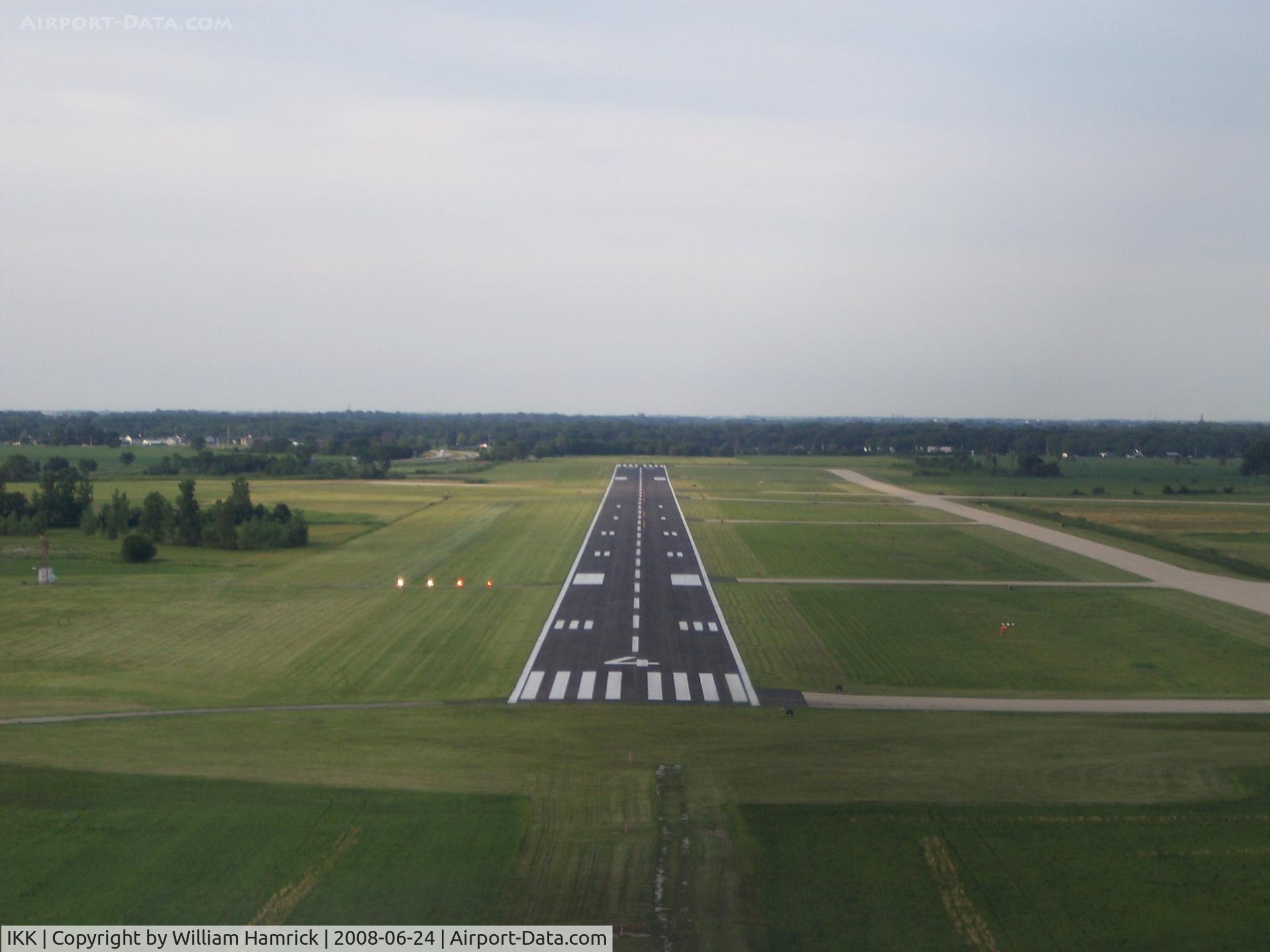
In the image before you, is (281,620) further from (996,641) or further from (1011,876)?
(1011,876)

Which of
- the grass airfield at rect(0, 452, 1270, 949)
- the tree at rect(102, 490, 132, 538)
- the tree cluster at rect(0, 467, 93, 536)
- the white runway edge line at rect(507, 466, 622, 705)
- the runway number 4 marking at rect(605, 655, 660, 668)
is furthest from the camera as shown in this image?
the tree cluster at rect(0, 467, 93, 536)

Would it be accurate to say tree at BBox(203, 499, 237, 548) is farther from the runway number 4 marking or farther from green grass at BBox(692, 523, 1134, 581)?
the runway number 4 marking

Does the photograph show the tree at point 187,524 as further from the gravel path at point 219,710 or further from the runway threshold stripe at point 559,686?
the runway threshold stripe at point 559,686

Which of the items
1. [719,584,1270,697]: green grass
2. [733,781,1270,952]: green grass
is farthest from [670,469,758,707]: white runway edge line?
[733,781,1270,952]: green grass

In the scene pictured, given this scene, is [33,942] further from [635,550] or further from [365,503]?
[365,503]

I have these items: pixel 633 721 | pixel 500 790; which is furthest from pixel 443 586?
pixel 500 790

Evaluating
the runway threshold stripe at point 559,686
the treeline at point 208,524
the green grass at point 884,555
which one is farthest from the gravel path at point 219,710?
the treeline at point 208,524

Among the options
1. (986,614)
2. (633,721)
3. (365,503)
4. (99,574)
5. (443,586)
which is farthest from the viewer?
(365,503)
